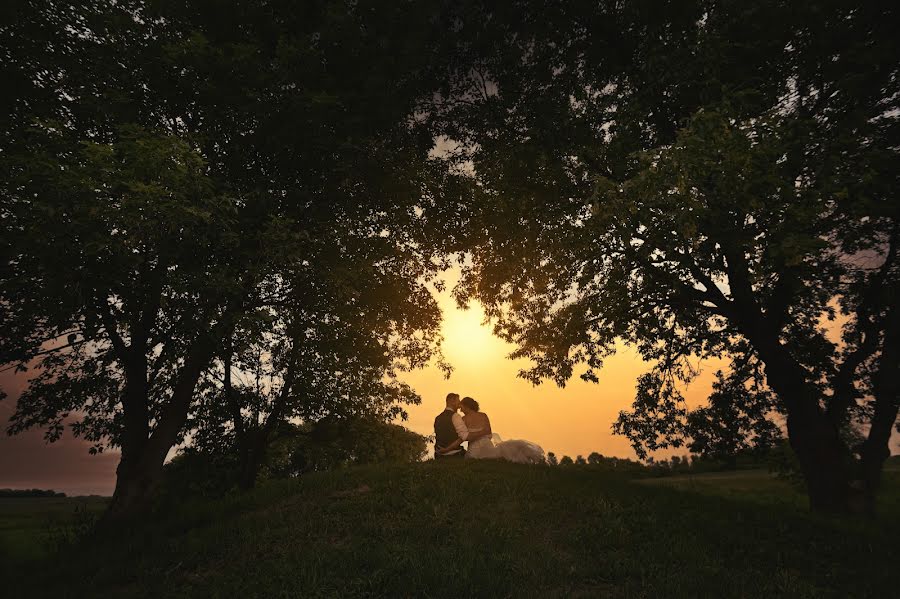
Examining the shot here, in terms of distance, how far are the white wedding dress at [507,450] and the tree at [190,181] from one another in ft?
16.3

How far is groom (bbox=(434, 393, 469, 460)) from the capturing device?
13164 mm

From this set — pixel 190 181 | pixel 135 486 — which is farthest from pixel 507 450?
pixel 190 181

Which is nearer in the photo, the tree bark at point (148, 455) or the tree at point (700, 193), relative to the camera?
the tree at point (700, 193)

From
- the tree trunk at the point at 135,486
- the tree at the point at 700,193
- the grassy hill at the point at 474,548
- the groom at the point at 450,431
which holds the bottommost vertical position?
the grassy hill at the point at 474,548

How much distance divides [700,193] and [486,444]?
29.7 ft

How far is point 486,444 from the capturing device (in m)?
13.3

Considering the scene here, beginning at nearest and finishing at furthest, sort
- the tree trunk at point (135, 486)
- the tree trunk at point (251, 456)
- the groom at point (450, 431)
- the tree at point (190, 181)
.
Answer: the tree at point (190, 181) < the tree trunk at point (135, 486) < the groom at point (450, 431) < the tree trunk at point (251, 456)

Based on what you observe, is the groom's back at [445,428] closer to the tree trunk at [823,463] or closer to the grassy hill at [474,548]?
the grassy hill at [474,548]

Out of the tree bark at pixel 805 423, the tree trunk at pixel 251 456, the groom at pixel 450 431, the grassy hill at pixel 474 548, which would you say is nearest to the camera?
the grassy hill at pixel 474 548

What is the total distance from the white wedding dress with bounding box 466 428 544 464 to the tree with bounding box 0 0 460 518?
496 centimetres

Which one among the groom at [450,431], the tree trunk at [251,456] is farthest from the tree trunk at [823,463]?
the tree trunk at [251,456]

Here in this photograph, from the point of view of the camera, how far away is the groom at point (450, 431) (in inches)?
518

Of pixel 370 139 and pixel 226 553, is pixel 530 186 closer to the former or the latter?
pixel 370 139

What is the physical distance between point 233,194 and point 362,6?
6.68 metres
